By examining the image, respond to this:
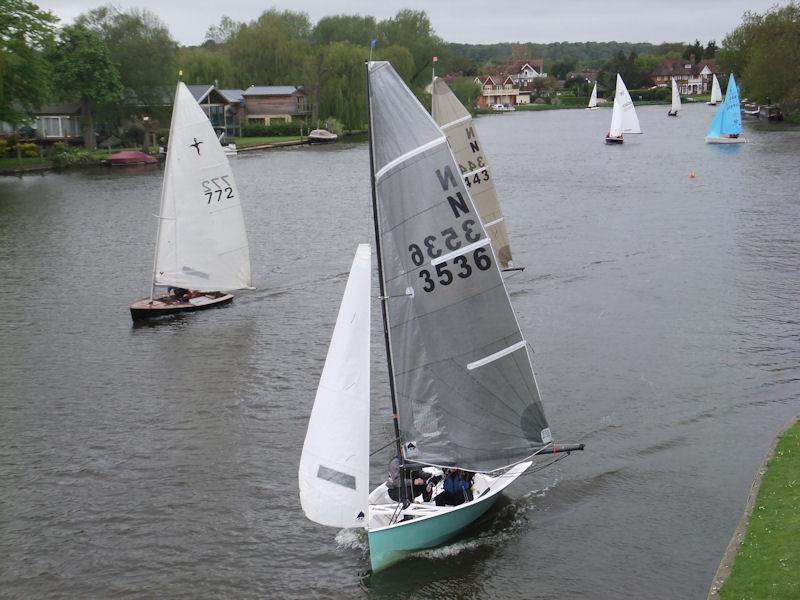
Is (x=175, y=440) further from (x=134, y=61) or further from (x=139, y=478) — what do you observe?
(x=134, y=61)

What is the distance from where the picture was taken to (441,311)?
85.0ft

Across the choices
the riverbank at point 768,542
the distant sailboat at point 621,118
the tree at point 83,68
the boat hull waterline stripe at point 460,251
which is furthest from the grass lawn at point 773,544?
the tree at point 83,68

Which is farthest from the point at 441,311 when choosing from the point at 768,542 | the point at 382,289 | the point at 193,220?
the point at 193,220

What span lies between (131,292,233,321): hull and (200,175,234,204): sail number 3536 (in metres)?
5.36

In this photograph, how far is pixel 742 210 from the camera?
76.9 meters

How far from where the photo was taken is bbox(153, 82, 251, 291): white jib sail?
49812 mm

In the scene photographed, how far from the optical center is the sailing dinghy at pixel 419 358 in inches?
973

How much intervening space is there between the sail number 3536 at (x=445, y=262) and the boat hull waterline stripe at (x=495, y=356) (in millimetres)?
2467

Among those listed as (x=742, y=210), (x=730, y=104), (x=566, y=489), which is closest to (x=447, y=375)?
(x=566, y=489)

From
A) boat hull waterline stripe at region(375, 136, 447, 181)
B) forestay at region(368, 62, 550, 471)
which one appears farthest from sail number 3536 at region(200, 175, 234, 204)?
boat hull waterline stripe at region(375, 136, 447, 181)

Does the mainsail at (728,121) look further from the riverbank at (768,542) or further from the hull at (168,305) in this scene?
the riverbank at (768,542)

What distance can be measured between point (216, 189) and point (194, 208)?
1556mm

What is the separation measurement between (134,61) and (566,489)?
408ft

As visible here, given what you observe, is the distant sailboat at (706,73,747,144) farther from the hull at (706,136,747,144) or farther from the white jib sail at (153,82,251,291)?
the white jib sail at (153,82,251,291)
